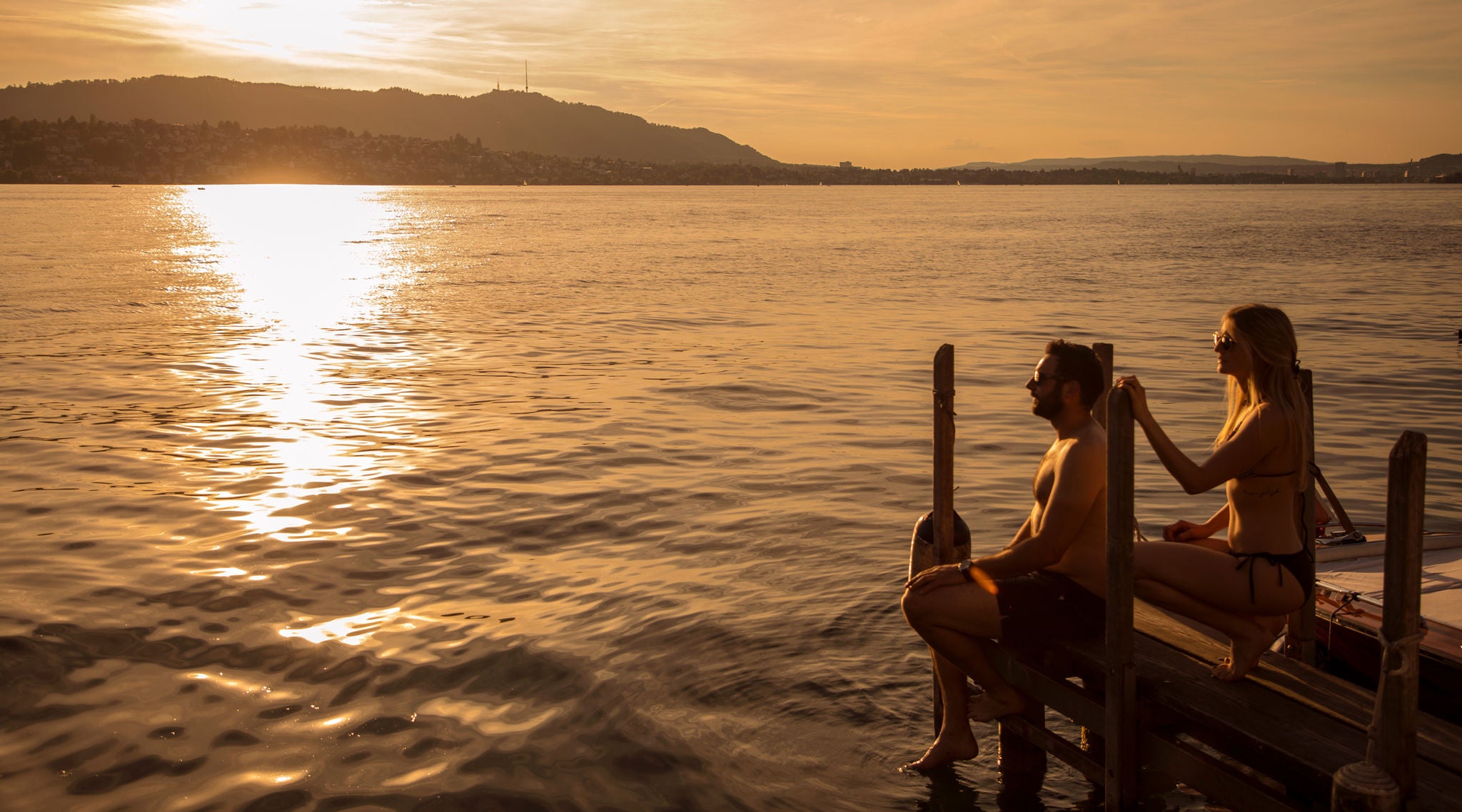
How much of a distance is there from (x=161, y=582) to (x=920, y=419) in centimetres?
1176

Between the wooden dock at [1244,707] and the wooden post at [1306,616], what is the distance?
11 mm

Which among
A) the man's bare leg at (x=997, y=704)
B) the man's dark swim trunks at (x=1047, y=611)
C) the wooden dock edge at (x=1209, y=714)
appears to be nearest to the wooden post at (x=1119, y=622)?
the wooden dock edge at (x=1209, y=714)

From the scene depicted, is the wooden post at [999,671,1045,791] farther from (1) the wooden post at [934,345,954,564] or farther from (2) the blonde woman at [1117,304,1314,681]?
(2) the blonde woman at [1117,304,1314,681]

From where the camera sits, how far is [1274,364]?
540 centimetres

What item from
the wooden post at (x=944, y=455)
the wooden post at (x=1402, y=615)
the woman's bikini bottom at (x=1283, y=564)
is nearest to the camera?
the wooden post at (x=1402, y=615)

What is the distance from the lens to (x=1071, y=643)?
6.05 meters

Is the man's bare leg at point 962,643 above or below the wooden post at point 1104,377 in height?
below

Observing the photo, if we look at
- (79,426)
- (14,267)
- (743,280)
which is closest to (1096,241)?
(743,280)

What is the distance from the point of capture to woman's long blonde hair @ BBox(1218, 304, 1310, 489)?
5414 mm

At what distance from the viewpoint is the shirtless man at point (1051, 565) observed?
234 inches

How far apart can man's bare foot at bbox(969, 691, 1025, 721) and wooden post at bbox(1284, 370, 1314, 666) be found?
1532mm

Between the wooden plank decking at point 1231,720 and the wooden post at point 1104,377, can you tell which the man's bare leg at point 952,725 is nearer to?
the wooden plank decking at point 1231,720

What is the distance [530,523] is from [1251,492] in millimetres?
8693

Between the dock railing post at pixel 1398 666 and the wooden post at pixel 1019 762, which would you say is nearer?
the dock railing post at pixel 1398 666
